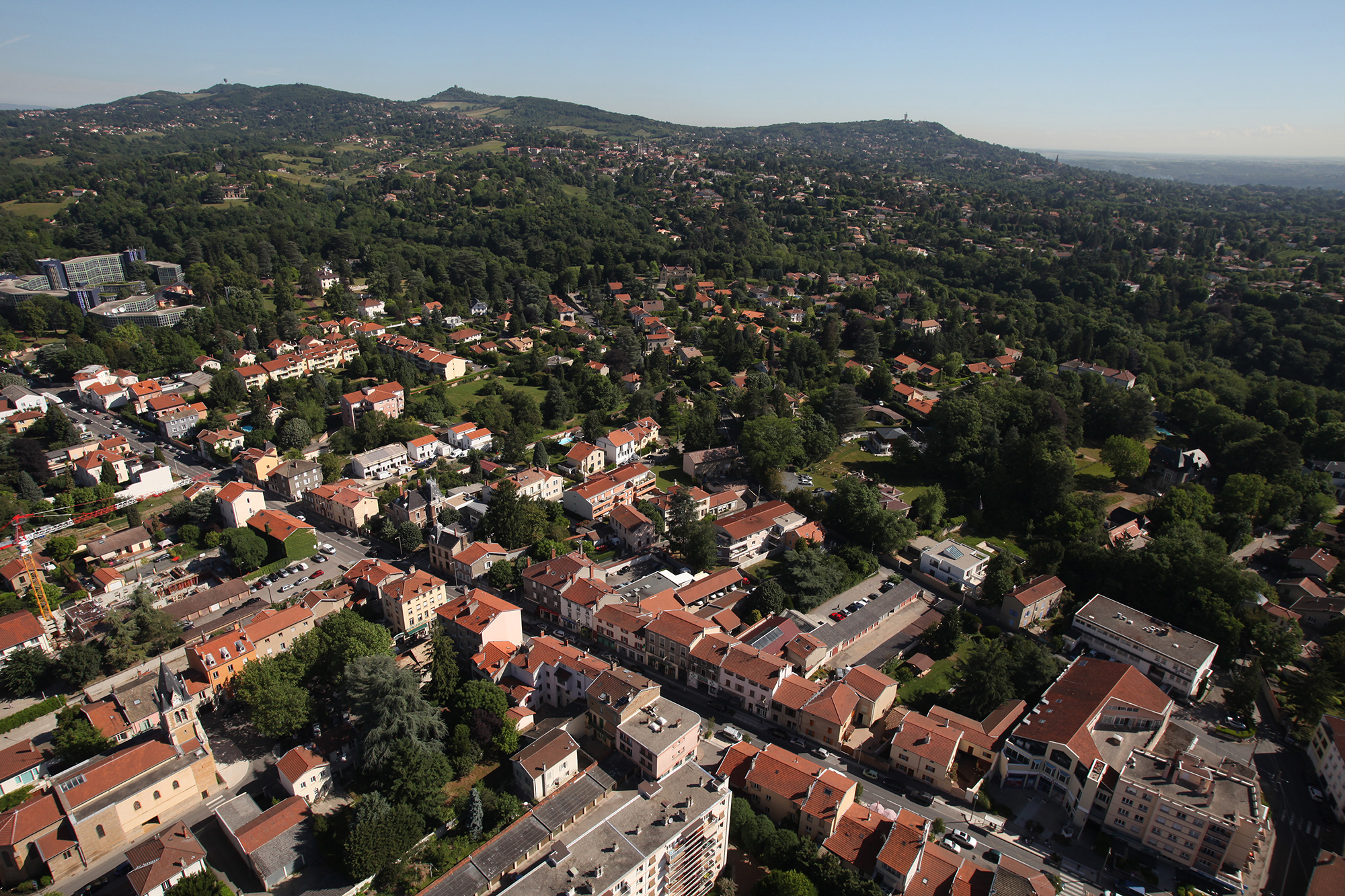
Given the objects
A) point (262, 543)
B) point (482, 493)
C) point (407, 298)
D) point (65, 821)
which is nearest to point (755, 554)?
point (482, 493)

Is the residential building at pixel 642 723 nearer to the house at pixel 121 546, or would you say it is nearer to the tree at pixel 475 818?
the tree at pixel 475 818

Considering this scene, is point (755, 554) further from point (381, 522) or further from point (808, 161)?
point (808, 161)

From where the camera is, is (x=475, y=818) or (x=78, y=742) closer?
(x=475, y=818)

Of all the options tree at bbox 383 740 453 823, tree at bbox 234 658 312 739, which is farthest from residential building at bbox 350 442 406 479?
tree at bbox 383 740 453 823

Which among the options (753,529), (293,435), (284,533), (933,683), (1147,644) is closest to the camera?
(933,683)

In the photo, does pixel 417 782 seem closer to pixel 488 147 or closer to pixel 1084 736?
pixel 1084 736

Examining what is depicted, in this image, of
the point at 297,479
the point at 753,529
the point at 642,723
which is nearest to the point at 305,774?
the point at 642,723

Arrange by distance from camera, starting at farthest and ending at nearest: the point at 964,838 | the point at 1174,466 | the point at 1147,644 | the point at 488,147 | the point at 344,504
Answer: the point at 488,147, the point at 1174,466, the point at 344,504, the point at 1147,644, the point at 964,838
